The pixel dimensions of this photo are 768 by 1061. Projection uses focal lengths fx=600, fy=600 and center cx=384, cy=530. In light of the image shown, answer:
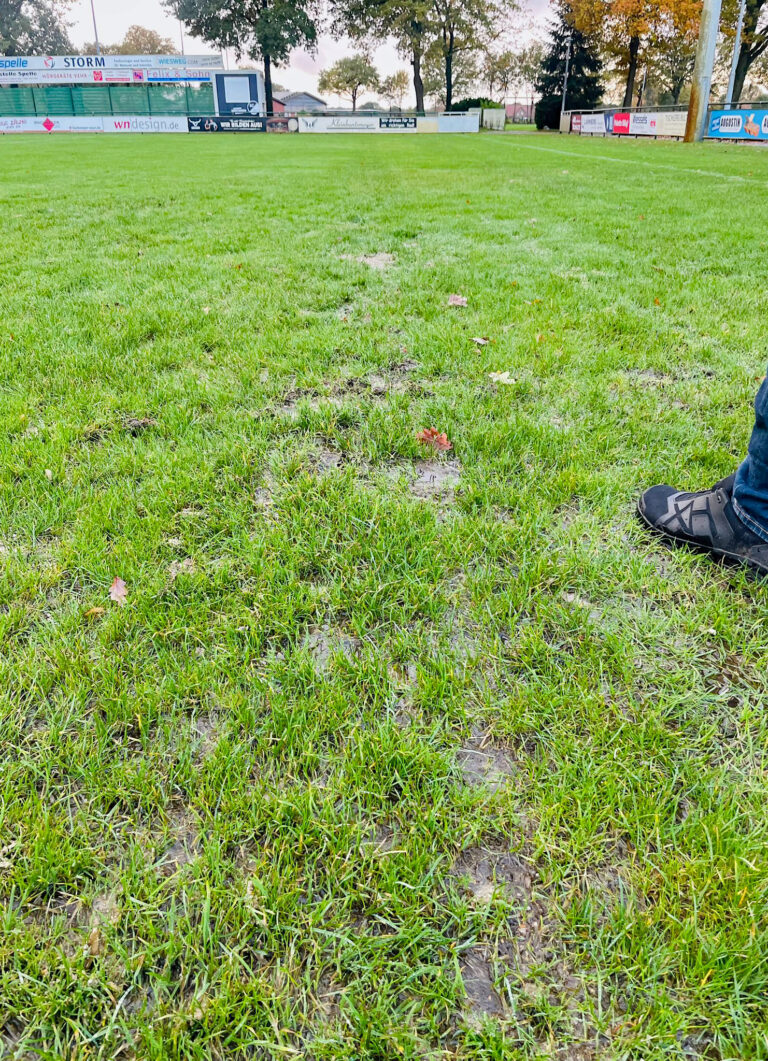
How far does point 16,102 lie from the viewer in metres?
40.4

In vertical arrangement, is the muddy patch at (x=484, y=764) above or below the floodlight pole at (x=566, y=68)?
below

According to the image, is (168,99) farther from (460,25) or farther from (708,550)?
(708,550)

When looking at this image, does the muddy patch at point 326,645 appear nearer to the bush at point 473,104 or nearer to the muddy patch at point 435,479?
the muddy patch at point 435,479

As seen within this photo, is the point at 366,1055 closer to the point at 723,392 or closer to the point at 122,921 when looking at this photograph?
the point at 122,921

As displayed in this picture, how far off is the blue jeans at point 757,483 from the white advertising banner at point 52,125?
47.3 m

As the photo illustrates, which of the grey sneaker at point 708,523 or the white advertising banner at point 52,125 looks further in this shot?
the white advertising banner at point 52,125

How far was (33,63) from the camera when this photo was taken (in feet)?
140

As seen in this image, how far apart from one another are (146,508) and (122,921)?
1.29 m

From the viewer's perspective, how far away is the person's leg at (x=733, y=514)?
173 centimetres

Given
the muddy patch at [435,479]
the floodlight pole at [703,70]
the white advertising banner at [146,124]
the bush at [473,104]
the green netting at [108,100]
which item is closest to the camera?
the muddy patch at [435,479]

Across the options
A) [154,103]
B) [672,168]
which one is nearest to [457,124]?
[154,103]

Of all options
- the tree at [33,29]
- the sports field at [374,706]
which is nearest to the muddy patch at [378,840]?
the sports field at [374,706]

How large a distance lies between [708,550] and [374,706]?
1159mm

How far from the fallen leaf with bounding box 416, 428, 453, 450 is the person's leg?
825 millimetres
